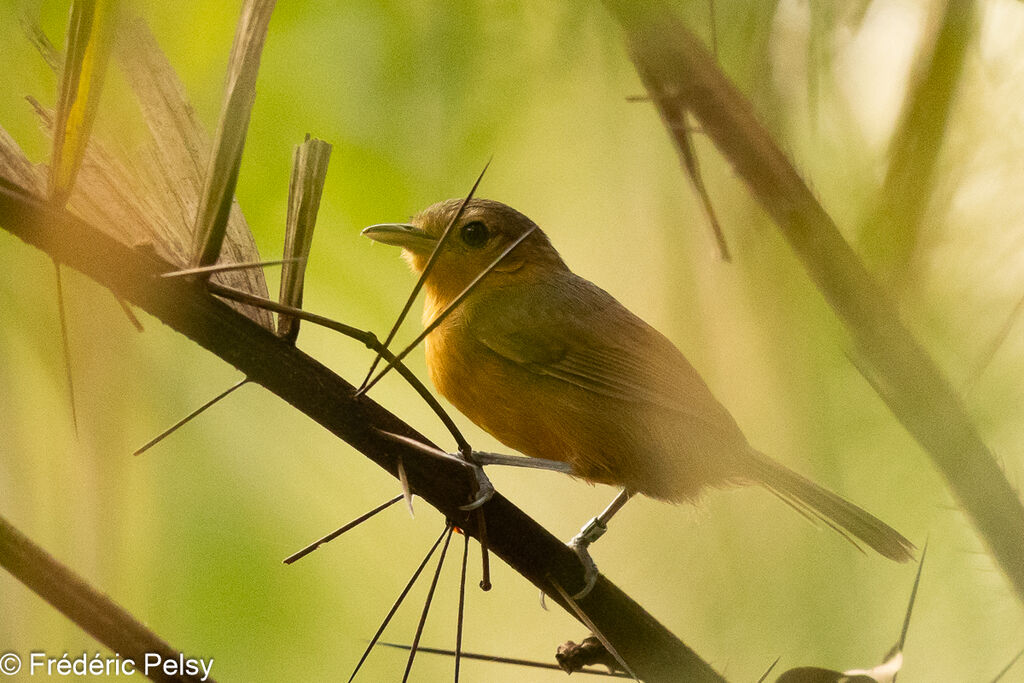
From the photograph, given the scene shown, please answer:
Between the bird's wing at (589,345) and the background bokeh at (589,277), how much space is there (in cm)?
12

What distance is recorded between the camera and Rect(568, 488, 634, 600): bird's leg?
2.54 feet

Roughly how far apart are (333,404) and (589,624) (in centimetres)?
26

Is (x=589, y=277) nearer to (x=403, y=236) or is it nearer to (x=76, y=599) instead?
(x=403, y=236)

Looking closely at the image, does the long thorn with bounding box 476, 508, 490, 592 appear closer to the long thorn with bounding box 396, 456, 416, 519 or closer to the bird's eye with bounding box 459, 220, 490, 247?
the long thorn with bounding box 396, 456, 416, 519

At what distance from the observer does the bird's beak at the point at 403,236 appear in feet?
3.71

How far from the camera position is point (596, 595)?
2.52 feet

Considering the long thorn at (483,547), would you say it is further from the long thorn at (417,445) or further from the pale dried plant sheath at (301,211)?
the pale dried plant sheath at (301,211)

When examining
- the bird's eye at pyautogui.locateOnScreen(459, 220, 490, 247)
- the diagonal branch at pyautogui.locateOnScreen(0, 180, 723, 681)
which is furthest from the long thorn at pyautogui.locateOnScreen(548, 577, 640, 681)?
the bird's eye at pyautogui.locateOnScreen(459, 220, 490, 247)

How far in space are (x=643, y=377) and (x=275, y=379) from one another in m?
0.76

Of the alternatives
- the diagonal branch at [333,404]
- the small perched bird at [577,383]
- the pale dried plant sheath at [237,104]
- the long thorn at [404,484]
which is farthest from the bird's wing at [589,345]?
the pale dried plant sheath at [237,104]

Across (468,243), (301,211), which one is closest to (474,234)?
(468,243)

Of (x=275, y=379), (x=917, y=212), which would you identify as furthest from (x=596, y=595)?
(x=917, y=212)

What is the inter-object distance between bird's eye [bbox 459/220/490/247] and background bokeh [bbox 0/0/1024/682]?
181mm

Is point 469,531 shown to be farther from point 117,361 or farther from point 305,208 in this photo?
point 117,361
